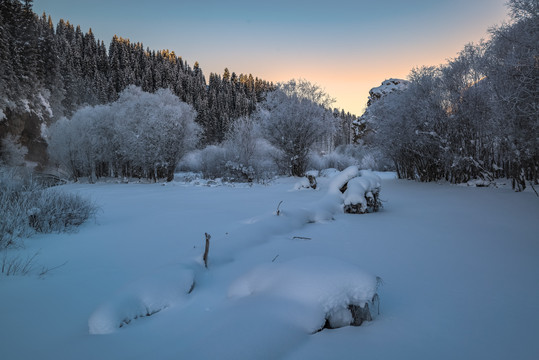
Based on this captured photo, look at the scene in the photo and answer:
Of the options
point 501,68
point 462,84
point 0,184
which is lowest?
point 0,184

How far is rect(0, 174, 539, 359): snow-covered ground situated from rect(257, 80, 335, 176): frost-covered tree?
15906mm

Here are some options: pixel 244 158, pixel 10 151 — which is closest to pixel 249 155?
pixel 244 158

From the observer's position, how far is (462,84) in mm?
12570

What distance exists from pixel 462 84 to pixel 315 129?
9.67m

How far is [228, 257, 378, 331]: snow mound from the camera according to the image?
217cm

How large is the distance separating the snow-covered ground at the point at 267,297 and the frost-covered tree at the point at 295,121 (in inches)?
626

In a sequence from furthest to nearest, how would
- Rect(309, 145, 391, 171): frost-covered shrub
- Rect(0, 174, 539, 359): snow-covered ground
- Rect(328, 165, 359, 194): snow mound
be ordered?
Rect(309, 145, 391, 171): frost-covered shrub → Rect(328, 165, 359, 194): snow mound → Rect(0, 174, 539, 359): snow-covered ground

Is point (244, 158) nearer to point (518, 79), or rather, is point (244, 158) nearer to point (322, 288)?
point (518, 79)

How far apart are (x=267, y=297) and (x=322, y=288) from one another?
0.51 meters

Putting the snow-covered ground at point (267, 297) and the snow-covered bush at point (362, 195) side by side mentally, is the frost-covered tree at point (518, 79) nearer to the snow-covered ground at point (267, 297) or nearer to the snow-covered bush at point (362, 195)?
the snow-covered ground at point (267, 297)

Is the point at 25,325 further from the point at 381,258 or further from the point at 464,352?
the point at 381,258

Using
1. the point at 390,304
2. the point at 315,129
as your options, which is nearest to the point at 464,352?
the point at 390,304

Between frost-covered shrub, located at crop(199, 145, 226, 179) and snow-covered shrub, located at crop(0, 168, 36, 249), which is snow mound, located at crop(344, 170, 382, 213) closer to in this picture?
snow-covered shrub, located at crop(0, 168, 36, 249)

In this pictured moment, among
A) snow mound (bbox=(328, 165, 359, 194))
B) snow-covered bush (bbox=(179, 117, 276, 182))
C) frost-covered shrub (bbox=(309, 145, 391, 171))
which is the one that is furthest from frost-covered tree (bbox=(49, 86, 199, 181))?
snow mound (bbox=(328, 165, 359, 194))
